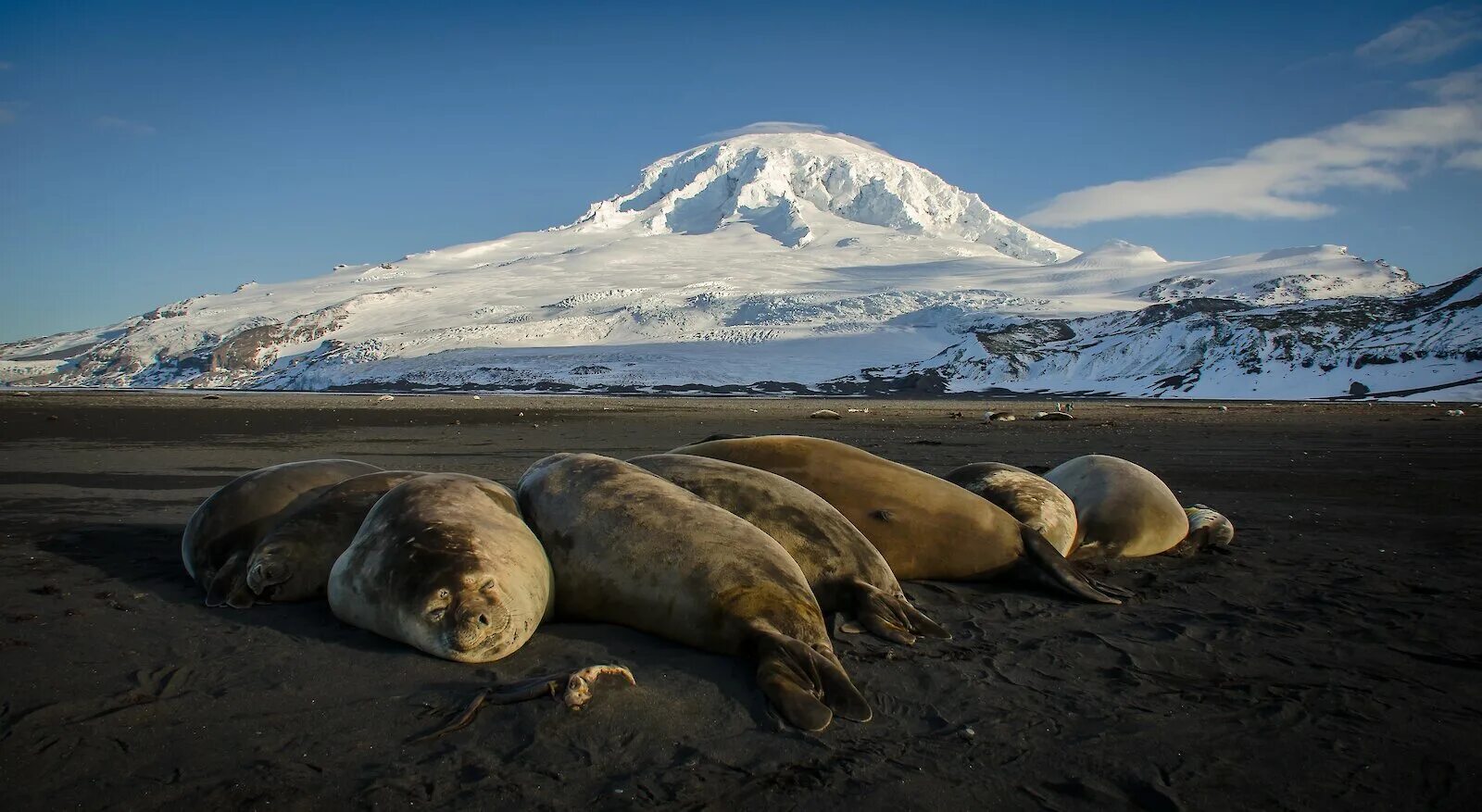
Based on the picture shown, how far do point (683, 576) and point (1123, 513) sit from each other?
3846mm

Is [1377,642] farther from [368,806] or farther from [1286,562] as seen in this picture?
[368,806]

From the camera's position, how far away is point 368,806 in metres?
2.62

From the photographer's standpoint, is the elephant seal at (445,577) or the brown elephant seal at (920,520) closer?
the elephant seal at (445,577)

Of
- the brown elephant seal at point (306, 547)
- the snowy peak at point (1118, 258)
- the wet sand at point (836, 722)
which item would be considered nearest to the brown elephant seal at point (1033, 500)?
the wet sand at point (836, 722)

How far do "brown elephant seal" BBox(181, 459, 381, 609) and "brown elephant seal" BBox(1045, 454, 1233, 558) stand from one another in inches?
197

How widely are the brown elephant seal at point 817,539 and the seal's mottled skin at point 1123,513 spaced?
2.28 metres

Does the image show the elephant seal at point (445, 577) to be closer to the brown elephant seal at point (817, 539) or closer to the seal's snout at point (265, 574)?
the seal's snout at point (265, 574)

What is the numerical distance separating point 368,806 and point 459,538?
5.27ft

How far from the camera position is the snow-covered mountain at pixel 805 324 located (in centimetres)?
5778

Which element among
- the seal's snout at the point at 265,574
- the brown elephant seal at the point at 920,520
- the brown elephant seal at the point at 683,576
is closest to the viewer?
the brown elephant seal at the point at 683,576

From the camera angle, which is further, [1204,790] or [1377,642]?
[1377,642]

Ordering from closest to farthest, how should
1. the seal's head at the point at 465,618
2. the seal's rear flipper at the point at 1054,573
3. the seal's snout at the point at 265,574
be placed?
1. the seal's head at the point at 465,618
2. the seal's snout at the point at 265,574
3. the seal's rear flipper at the point at 1054,573

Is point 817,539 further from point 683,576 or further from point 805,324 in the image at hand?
point 805,324

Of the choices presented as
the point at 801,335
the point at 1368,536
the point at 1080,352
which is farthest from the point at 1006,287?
the point at 1368,536
